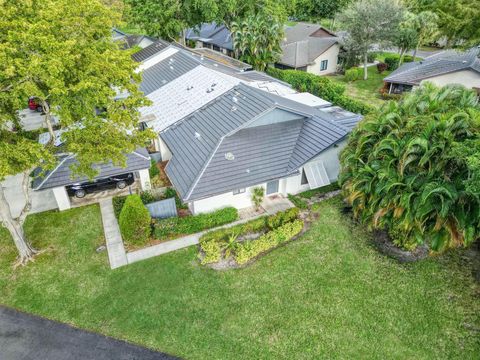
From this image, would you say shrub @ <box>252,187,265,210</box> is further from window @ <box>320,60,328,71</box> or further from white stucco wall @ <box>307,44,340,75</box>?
window @ <box>320,60,328,71</box>

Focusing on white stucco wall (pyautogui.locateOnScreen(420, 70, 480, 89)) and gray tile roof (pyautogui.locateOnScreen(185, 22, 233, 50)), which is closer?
white stucco wall (pyautogui.locateOnScreen(420, 70, 480, 89))

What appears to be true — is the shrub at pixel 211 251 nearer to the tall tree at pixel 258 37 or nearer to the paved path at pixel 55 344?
the paved path at pixel 55 344

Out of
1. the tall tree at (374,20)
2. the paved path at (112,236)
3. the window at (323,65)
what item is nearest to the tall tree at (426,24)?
the tall tree at (374,20)

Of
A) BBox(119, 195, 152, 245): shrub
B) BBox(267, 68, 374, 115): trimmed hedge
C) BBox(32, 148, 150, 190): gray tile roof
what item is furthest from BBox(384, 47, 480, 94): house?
BBox(119, 195, 152, 245): shrub

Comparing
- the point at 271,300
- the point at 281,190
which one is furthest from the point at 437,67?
the point at 271,300

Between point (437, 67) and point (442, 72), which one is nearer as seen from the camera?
point (442, 72)

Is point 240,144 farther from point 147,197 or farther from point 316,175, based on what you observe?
point 147,197
